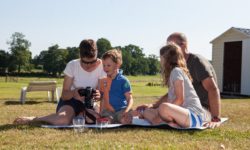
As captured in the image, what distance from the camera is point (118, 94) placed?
6434 mm

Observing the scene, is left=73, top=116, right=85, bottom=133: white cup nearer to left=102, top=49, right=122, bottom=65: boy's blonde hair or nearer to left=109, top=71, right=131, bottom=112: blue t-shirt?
left=109, top=71, right=131, bottom=112: blue t-shirt

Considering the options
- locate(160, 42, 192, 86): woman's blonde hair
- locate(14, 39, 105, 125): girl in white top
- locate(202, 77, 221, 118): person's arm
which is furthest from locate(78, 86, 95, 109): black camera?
locate(202, 77, 221, 118): person's arm

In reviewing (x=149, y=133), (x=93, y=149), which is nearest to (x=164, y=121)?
(x=149, y=133)

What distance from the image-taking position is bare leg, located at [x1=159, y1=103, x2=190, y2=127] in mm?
5539

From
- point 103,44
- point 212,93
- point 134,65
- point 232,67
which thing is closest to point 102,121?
point 212,93

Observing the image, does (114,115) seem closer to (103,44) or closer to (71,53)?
(71,53)

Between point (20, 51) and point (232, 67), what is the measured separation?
271 ft

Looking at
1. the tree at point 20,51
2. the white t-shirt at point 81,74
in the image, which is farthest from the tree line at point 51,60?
the white t-shirt at point 81,74

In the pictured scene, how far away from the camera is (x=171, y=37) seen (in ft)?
21.6

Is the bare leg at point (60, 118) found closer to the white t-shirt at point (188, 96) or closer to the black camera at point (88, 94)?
the black camera at point (88, 94)

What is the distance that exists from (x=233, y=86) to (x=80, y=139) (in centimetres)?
1775

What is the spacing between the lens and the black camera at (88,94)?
631cm

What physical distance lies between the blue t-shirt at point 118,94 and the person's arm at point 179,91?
1.00 metres

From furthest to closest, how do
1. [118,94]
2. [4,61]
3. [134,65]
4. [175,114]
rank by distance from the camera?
1. [134,65]
2. [4,61]
3. [118,94]
4. [175,114]
